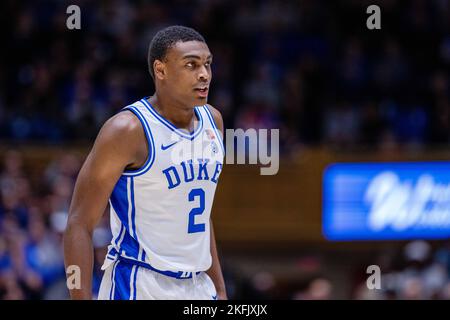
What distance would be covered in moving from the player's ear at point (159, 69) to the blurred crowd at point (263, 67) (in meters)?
6.82

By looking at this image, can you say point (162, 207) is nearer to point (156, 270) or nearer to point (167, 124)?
point (156, 270)

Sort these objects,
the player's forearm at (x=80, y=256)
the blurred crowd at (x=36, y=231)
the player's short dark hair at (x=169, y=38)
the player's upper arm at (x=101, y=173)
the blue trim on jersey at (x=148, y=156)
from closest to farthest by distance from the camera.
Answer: the player's forearm at (x=80, y=256) → the player's upper arm at (x=101, y=173) → the blue trim on jersey at (x=148, y=156) → the player's short dark hair at (x=169, y=38) → the blurred crowd at (x=36, y=231)

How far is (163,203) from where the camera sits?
176 inches

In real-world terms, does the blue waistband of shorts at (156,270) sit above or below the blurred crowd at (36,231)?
above

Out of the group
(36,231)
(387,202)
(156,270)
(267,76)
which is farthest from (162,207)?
→ (267,76)

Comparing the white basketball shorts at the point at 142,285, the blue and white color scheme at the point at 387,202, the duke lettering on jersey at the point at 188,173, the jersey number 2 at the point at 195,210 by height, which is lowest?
the blue and white color scheme at the point at 387,202

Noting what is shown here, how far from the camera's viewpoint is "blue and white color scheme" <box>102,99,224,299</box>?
4.44m

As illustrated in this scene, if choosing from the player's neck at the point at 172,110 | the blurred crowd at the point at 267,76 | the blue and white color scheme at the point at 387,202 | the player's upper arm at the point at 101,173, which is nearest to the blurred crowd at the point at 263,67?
the blurred crowd at the point at 267,76

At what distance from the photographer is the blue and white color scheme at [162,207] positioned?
4.44 meters

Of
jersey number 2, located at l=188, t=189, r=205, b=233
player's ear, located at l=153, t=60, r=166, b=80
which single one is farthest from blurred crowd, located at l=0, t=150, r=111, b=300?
player's ear, located at l=153, t=60, r=166, b=80

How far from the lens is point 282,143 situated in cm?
1191

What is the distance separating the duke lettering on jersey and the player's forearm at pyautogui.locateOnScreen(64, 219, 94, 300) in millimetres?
474

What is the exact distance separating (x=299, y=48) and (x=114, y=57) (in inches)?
110

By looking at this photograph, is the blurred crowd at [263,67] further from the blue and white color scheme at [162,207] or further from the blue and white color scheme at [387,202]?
the blue and white color scheme at [162,207]
